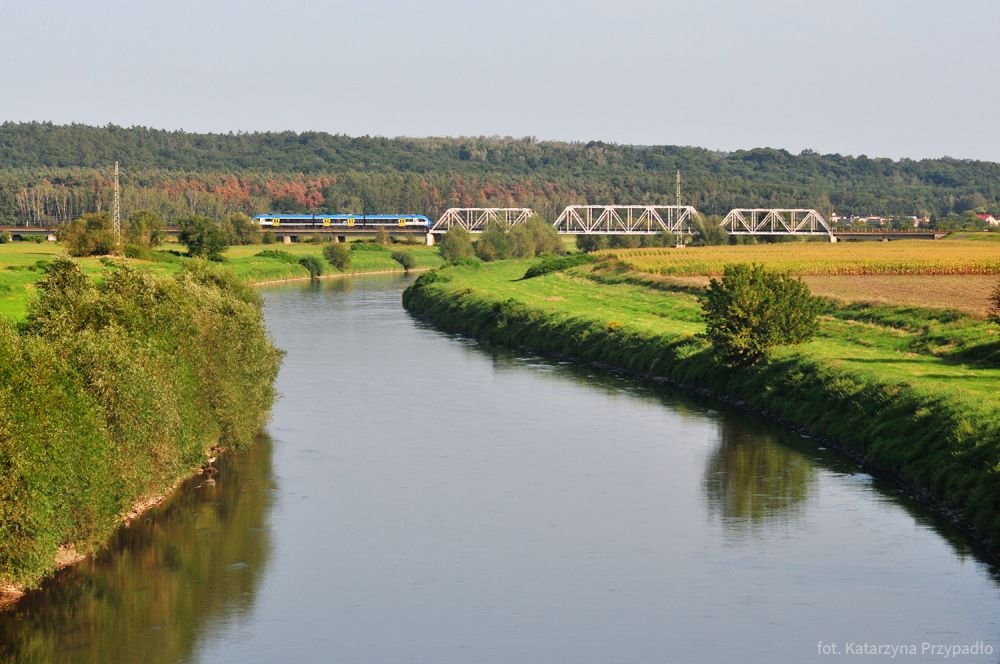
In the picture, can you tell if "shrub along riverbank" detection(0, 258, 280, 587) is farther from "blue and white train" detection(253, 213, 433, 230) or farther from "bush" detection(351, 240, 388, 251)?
"blue and white train" detection(253, 213, 433, 230)

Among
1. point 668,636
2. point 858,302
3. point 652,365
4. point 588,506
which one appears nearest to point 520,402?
point 652,365

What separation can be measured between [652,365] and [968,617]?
28.2 metres

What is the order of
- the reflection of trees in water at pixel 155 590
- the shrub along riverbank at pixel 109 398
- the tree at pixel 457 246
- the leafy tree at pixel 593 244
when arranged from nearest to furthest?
the reflection of trees in water at pixel 155 590 → the shrub along riverbank at pixel 109 398 → the tree at pixel 457 246 → the leafy tree at pixel 593 244

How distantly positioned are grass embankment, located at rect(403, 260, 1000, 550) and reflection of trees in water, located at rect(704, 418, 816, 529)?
1.61m

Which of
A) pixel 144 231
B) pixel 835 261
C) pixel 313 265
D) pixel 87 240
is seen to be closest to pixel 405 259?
pixel 313 265

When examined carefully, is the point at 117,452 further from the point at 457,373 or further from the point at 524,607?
the point at 457,373

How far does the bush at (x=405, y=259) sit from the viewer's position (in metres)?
132

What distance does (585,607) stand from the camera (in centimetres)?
2445

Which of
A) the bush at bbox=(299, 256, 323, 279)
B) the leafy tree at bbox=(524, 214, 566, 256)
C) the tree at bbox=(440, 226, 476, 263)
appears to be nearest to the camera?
the bush at bbox=(299, 256, 323, 279)

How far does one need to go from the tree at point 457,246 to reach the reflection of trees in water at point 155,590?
97.0m

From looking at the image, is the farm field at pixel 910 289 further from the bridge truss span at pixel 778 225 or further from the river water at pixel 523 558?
the bridge truss span at pixel 778 225

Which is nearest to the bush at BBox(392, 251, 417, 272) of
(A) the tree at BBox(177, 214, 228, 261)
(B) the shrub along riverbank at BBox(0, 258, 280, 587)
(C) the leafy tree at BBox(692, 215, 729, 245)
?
(A) the tree at BBox(177, 214, 228, 261)

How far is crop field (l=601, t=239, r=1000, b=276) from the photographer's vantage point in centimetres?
7944

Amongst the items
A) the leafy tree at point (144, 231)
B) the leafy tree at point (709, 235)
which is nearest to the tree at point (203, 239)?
the leafy tree at point (144, 231)
